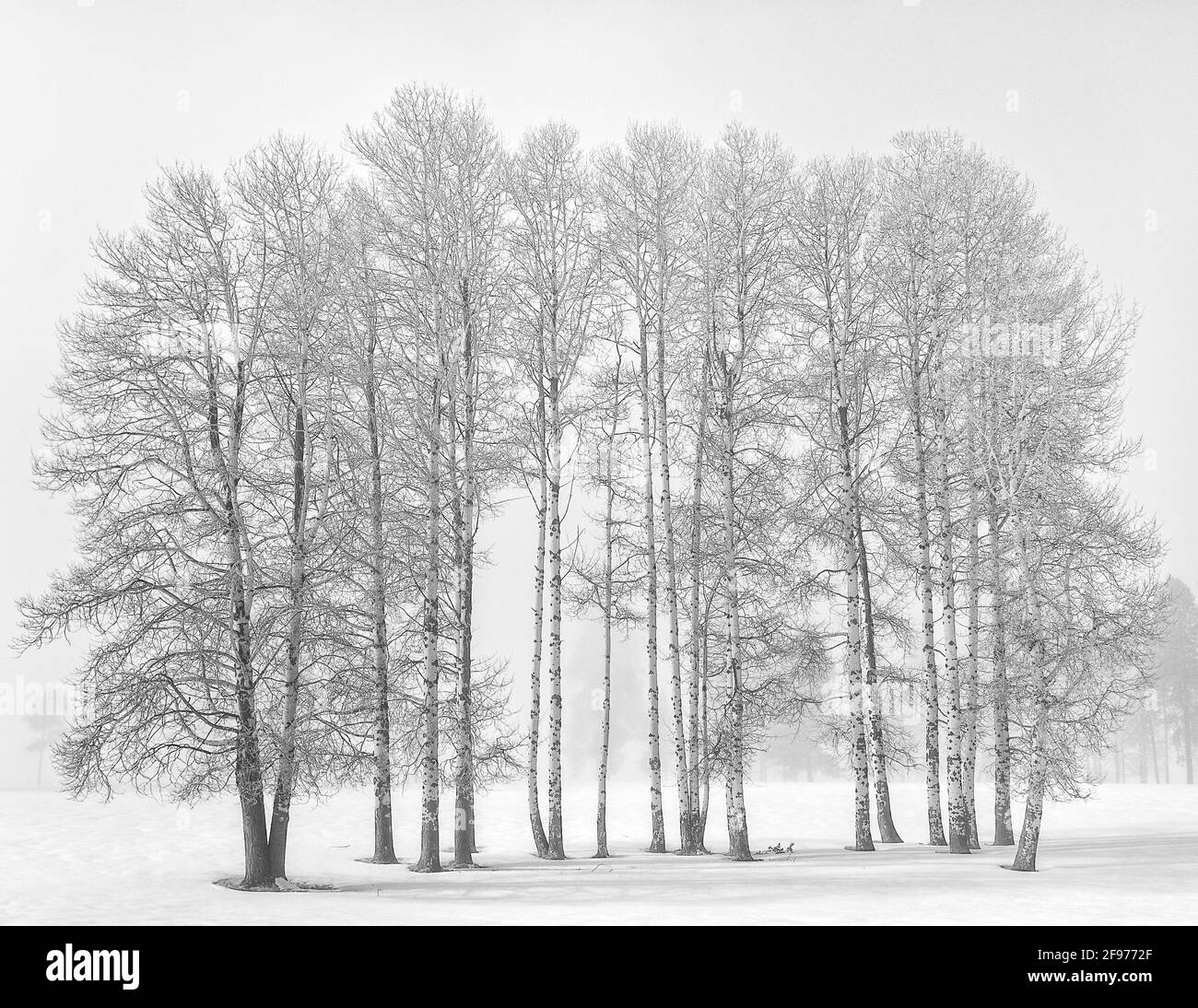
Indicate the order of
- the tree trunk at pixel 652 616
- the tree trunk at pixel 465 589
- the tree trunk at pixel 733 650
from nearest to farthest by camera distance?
the tree trunk at pixel 733 650
the tree trunk at pixel 465 589
the tree trunk at pixel 652 616

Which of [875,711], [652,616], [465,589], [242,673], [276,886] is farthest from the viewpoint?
[875,711]

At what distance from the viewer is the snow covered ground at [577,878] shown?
11344 mm

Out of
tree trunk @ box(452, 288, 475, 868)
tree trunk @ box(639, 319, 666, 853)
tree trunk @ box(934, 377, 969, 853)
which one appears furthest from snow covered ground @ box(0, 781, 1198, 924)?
tree trunk @ box(639, 319, 666, 853)

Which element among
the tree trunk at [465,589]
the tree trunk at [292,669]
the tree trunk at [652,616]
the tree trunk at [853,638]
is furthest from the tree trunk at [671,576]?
the tree trunk at [292,669]

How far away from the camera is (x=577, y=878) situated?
15578 millimetres

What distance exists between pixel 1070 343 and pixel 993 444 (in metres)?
2.30

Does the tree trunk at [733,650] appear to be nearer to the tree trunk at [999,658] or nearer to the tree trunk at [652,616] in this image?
the tree trunk at [652,616]

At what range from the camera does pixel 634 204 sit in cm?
2055

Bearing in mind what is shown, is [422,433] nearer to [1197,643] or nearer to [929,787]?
[929,787]

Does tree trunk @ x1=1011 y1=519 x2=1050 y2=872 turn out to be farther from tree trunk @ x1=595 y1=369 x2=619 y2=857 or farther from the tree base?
the tree base

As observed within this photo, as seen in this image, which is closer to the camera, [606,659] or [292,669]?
[292,669]

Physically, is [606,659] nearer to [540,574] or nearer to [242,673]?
[540,574]

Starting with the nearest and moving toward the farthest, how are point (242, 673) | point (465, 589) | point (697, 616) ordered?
point (242, 673), point (465, 589), point (697, 616)

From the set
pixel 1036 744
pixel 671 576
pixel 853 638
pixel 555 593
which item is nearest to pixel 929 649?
pixel 853 638
